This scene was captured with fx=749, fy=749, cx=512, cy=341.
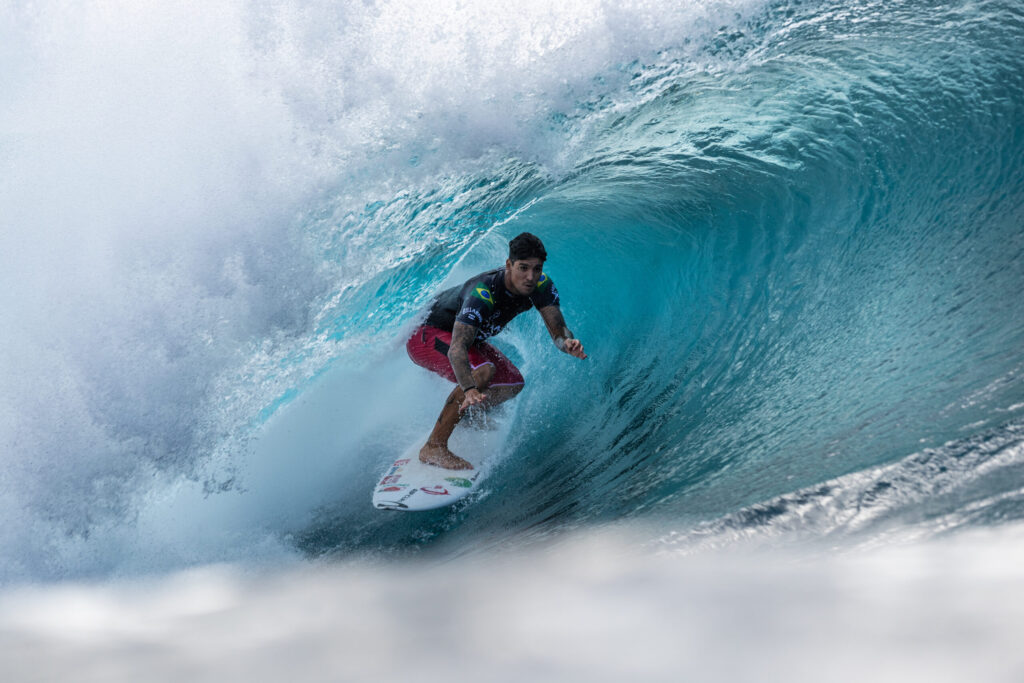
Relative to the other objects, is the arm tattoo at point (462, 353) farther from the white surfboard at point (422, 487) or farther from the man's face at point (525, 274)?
the white surfboard at point (422, 487)

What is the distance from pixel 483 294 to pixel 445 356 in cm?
60

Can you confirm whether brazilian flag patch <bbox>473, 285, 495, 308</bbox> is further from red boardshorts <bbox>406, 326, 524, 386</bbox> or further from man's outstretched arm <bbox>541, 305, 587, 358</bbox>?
red boardshorts <bbox>406, 326, 524, 386</bbox>

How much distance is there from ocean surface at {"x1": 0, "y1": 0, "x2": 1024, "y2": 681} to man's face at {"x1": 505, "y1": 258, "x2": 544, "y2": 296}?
35.8 inches

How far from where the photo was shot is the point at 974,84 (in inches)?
166

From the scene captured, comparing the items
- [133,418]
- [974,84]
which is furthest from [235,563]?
[974,84]

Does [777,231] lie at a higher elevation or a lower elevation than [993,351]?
higher

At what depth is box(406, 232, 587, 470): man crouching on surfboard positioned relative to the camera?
126 inches

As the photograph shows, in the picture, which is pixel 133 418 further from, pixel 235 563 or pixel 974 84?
pixel 974 84

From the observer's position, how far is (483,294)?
334cm

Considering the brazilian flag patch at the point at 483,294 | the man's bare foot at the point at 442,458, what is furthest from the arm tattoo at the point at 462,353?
the man's bare foot at the point at 442,458

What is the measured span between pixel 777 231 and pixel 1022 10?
212 centimetres

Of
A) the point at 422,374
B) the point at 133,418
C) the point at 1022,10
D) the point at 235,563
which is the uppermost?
the point at 1022,10

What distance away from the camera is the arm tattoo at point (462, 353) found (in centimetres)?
320

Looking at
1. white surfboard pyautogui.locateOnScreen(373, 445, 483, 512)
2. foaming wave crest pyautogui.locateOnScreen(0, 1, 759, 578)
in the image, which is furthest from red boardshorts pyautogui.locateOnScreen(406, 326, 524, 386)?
foaming wave crest pyautogui.locateOnScreen(0, 1, 759, 578)
